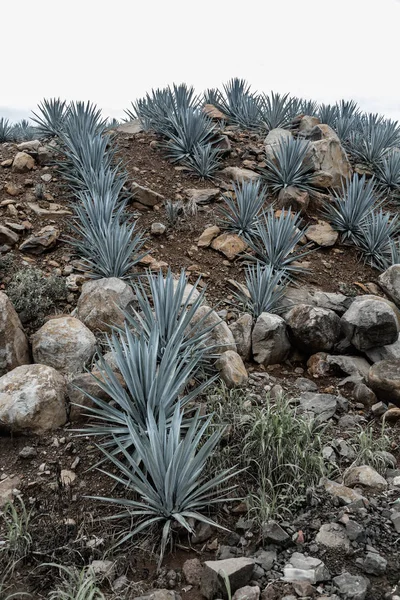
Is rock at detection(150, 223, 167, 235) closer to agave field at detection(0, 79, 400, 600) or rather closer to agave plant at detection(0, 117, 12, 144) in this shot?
agave field at detection(0, 79, 400, 600)

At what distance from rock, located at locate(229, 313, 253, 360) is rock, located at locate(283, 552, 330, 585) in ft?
7.78

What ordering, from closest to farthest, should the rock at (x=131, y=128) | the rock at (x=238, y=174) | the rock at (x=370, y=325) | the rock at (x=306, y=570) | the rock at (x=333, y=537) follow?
the rock at (x=306, y=570), the rock at (x=333, y=537), the rock at (x=370, y=325), the rock at (x=238, y=174), the rock at (x=131, y=128)

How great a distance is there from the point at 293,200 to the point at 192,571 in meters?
5.34

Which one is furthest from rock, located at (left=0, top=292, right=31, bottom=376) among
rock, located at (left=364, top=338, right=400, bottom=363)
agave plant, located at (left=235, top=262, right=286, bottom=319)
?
rock, located at (left=364, top=338, right=400, bottom=363)

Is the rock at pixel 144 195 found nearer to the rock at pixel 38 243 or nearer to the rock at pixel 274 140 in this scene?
the rock at pixel 38 243

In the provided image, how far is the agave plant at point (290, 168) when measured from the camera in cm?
755

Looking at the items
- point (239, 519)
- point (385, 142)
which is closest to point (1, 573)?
point (239, 519)

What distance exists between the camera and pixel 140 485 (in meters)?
3.01

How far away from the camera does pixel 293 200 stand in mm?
7281

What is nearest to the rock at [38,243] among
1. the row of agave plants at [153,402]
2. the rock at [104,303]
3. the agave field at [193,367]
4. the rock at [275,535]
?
the agave field at [193,367]

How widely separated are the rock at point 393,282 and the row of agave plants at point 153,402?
7.75ft

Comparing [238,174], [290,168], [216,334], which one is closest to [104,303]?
[216,334]

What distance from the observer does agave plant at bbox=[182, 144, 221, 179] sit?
A: 7.72m

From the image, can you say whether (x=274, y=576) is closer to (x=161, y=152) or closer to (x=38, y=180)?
(x=38, y=180)
